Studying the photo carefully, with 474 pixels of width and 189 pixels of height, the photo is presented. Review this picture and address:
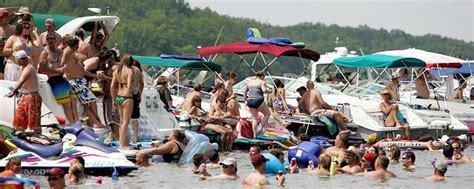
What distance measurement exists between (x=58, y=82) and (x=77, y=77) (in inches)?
17.5

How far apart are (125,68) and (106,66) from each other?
849 millimetres

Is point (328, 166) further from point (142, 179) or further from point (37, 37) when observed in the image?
point (37, 37)

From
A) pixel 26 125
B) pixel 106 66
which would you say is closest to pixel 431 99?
pixel 106 66

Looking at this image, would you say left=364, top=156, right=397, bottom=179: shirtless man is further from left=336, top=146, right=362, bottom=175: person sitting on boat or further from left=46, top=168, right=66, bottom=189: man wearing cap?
left=46, top=168, right=66, bottom=189: man wearing cap

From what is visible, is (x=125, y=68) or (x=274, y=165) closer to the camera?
(x=274, y=165)

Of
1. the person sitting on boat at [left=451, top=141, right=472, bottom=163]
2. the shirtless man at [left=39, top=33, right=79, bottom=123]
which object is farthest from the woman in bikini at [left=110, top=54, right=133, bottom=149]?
the person sitting on boat at [left=451, top=141, right=472, bottom=163]

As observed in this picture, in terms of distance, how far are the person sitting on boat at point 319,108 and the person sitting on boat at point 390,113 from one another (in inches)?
52.3

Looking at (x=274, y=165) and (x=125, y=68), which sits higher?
(x=125, y=68)

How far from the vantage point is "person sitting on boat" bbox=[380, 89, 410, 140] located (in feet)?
96.6

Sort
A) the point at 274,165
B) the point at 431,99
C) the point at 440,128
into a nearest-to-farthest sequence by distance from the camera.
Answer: the point at 274,165 < the point at 440,128 < the point at 431,99

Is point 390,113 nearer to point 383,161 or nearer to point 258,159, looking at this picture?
point 383,161

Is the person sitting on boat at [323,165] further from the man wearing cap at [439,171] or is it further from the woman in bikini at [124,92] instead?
the woman in bikini at [124,92]

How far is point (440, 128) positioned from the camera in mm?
30516

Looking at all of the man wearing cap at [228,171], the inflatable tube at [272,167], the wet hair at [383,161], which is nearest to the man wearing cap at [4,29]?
the man wearing cap at [228,171]
